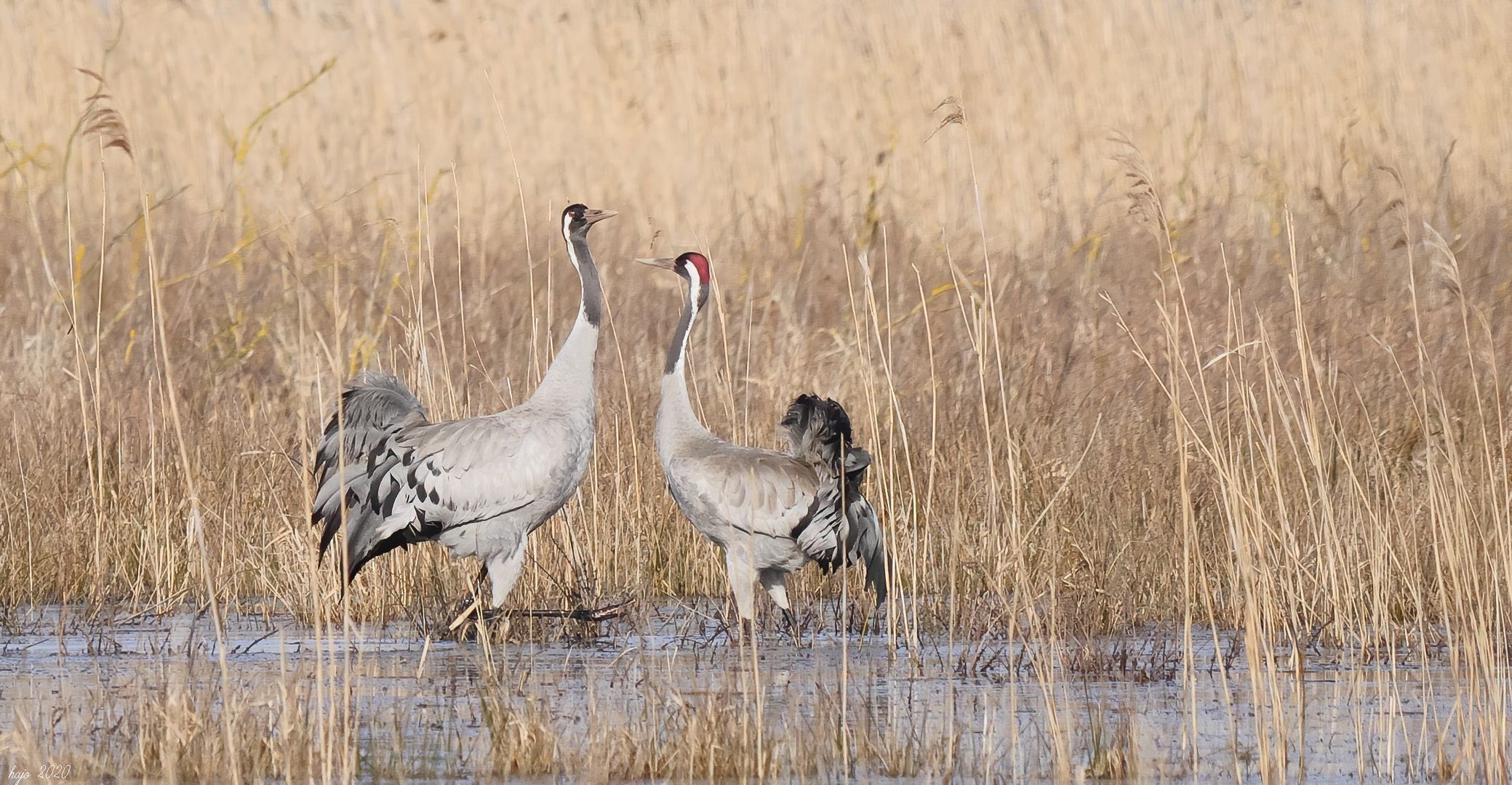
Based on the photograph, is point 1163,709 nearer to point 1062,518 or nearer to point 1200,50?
point 1062,518

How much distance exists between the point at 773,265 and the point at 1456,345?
3.94 meters

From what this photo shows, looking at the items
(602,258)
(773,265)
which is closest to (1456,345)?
(773,265)

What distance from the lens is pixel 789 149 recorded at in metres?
12.8

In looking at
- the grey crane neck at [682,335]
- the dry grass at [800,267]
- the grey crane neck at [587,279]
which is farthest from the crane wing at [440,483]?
the grey crane neck at [682,335]

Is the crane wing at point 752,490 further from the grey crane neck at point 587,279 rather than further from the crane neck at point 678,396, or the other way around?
the grey crane neck at point 587,279

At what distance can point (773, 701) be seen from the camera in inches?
220

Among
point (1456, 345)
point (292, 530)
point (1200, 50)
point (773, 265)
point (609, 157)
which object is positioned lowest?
point (292, 530)

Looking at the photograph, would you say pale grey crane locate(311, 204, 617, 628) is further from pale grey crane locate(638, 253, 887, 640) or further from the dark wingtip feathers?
the dark wingtip feathers

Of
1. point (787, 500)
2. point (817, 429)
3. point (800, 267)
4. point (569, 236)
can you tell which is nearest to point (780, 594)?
point (787, 500)

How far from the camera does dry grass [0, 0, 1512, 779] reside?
716 cm

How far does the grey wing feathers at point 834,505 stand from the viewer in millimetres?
6699

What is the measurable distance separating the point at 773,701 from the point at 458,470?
177cm

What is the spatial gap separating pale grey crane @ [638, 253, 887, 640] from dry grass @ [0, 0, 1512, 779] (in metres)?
0.19

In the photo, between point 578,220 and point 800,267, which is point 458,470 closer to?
point 578,220
